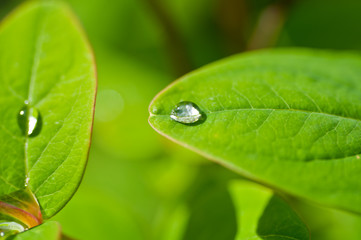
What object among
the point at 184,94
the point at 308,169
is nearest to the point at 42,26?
the point at 184,94

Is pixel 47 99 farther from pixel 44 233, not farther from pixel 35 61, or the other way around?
pixel 44 233

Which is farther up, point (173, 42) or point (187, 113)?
point (173, 42)

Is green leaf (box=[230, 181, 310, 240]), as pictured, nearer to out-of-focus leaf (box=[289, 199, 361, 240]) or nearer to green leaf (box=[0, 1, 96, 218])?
green leaf (box=[0, 1, 96, 218])

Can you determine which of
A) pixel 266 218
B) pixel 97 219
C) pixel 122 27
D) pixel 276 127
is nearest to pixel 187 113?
pixel 276 127

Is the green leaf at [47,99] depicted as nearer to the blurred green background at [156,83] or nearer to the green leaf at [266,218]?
the green leaf at [266,218]

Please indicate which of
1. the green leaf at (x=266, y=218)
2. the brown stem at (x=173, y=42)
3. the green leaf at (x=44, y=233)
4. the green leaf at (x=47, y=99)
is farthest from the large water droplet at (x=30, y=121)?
the brown stem at (x=173, y=42)

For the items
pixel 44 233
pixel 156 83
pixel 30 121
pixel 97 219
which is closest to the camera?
pixel 44 233

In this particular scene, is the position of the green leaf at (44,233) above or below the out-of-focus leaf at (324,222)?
above
